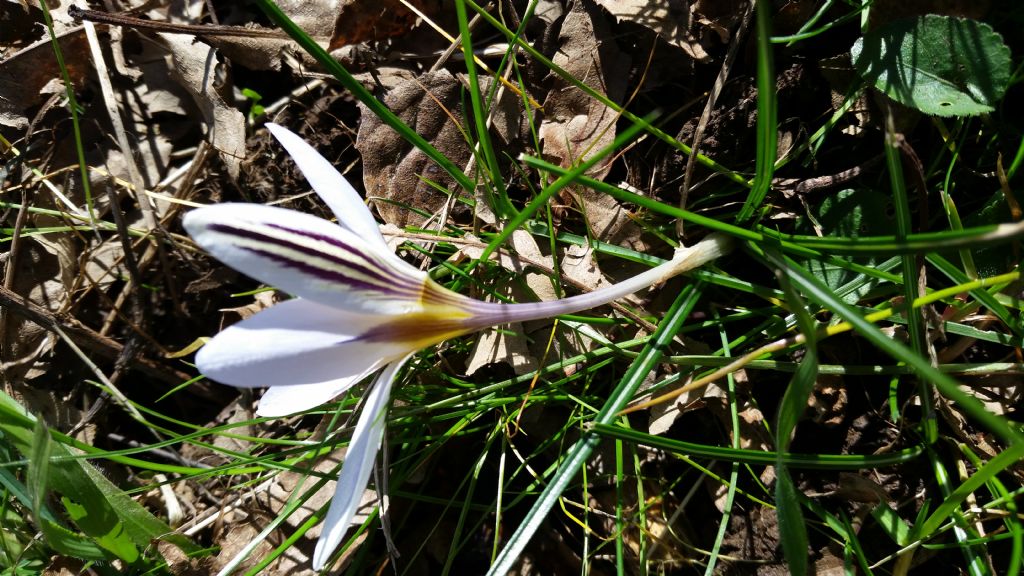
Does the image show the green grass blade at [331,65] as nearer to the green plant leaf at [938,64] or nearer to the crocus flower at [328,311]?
the crocus flower at [328,311]

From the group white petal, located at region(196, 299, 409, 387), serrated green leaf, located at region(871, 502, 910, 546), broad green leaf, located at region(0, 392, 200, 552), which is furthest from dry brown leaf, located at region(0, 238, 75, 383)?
serrated green leaf, located at region(871, 502, 910, 546)

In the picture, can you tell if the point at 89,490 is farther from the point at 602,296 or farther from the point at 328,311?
the point at 602,296

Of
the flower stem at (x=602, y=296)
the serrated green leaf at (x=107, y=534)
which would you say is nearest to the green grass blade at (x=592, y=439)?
the flower stem at (x=602, y=296)

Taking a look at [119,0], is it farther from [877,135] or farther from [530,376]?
[877,135]

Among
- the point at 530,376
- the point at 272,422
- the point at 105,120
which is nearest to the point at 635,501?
the point at 530,376

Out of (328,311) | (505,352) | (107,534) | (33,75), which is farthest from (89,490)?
(33,75)
